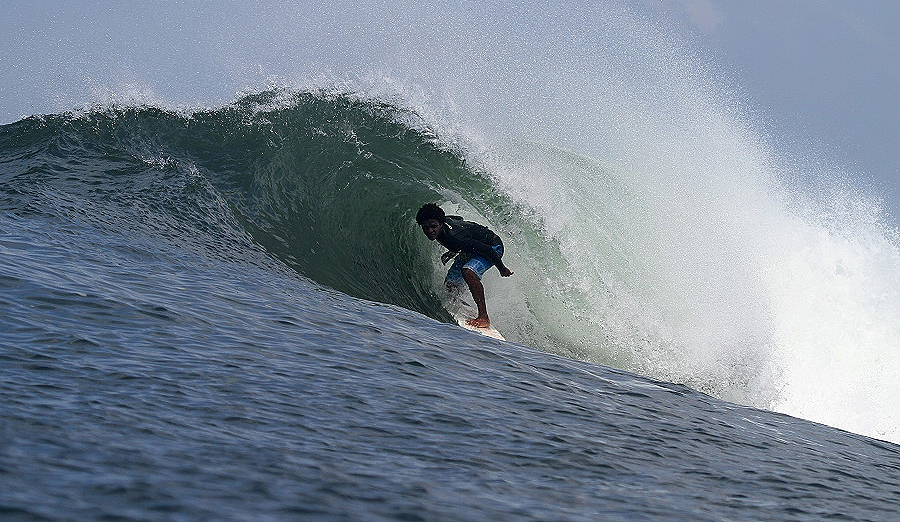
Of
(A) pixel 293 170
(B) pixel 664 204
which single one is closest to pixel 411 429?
(A) pixel 293 170

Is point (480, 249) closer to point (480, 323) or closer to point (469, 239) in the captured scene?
point (469, 239)

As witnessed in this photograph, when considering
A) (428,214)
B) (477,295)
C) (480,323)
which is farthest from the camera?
(428,214)

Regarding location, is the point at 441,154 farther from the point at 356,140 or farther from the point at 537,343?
the point at 537,343

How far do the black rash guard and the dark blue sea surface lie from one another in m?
0.74

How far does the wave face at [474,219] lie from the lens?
9906 millimetres

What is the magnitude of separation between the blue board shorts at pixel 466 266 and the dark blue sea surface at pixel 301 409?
0.39m

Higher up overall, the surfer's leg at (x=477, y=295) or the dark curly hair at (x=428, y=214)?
the dark curly hair at (x=428, y=214)

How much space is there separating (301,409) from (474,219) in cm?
709

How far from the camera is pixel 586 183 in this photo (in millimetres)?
14758

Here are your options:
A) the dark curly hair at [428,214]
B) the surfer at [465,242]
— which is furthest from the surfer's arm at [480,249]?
the dark curly hair at [428,214]

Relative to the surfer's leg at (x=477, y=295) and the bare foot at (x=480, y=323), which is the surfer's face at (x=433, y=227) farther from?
the bare foot at (x=480, y=323)

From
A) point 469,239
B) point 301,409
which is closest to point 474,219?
point 469,239

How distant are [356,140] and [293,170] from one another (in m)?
1.18

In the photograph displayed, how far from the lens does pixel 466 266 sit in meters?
9.45
